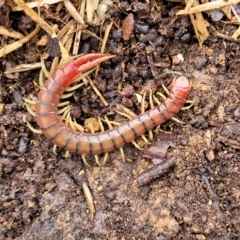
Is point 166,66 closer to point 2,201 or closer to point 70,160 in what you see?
point 70,160

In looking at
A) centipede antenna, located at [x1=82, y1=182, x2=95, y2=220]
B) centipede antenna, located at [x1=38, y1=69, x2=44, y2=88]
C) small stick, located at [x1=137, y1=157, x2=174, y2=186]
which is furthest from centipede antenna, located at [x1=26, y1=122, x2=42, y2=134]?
small stick, located at [x1=137, y1=157, x2=174, y2=186]

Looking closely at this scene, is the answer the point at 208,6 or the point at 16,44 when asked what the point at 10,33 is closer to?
the point at 16,44

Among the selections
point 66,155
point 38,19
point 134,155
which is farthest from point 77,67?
point 134,155

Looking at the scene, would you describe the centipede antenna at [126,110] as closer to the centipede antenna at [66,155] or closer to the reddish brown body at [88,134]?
the reddish brown body at [88,134]

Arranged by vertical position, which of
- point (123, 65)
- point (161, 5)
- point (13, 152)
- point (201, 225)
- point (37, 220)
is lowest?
point (201, 225)

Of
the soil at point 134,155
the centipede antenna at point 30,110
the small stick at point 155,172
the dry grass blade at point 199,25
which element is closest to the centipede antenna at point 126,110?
the soil at point 134,155

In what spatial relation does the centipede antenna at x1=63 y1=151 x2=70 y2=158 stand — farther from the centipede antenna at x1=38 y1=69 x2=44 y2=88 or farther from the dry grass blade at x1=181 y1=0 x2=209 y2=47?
the dry grass blade at x1=181 y1=0 x2=209 y2=47

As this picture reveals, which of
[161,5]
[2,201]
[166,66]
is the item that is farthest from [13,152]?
[161,5]
